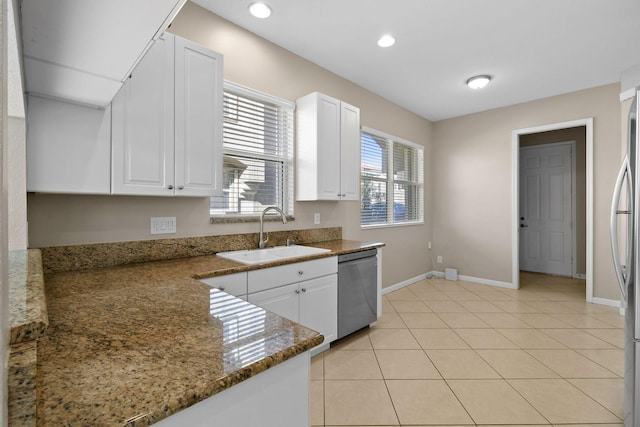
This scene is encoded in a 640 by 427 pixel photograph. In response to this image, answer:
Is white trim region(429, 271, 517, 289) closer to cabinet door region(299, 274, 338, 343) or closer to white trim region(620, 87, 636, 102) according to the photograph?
white trim region(620, 87, 636, 102)

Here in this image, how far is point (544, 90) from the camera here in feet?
13.3

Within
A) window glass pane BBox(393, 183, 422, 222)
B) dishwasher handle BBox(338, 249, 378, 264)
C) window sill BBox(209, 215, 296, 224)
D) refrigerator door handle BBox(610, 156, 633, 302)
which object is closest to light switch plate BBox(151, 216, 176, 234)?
window sill BBox(209, 215, 296, 224)

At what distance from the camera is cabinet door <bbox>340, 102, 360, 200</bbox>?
3.20 metres

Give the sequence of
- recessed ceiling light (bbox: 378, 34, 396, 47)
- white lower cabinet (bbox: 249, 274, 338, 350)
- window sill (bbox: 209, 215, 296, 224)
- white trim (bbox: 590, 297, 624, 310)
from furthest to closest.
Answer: white trim (bbox: 590, 297, 624, 310)
recessed ceiling light (bbox: 378, 34, 396, 47)
window sill (bbox: 209, 215, 296, 224)
white lower cabinet (bbox: 249, 274, 338, 350)

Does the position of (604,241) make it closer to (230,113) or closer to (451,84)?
(451,84)

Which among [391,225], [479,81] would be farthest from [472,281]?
[479,81]

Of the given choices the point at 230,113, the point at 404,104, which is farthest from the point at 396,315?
the point at 404,104

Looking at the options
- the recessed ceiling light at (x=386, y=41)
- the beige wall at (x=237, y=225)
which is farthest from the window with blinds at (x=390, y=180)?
the recessed ceiling light at (x=386, y=41)

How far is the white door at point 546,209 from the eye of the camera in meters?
5.34

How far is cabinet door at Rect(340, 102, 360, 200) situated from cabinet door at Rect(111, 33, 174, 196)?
5.63 ft

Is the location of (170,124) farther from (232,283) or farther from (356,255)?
(356,255)

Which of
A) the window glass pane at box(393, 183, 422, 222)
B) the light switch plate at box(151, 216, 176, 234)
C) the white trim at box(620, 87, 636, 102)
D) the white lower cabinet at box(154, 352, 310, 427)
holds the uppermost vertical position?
the white trim at box(620, 87, 636, 102)

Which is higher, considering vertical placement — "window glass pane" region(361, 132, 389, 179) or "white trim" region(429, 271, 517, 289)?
"window glass pane" region(361, 132, 389, 179)

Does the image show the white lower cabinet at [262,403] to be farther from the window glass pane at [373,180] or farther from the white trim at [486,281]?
the white trim at [486,281]
